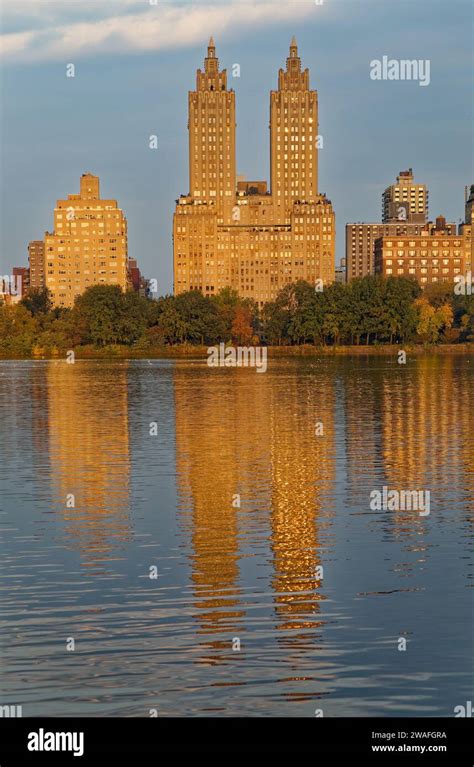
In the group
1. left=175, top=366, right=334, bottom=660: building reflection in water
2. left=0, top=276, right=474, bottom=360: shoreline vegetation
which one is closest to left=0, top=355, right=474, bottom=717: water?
left=175, top=366, right=334, bottom=660: building reflection in water

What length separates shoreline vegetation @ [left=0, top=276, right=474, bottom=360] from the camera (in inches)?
6929

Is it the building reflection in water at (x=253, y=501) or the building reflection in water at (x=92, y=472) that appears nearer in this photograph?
the building reflection in water at (x=253, y=501)

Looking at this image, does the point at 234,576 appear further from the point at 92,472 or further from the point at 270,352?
the point at 270,352

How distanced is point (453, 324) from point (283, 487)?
171357mm

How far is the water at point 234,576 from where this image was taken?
13.4m

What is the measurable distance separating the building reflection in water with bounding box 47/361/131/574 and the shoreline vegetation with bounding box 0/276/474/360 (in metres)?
114

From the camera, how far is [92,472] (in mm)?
31516

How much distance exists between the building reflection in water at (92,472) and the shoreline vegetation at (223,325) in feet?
374

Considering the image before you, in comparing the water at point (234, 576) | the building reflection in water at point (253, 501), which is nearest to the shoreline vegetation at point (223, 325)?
the building reflection in water at point (253, 501)

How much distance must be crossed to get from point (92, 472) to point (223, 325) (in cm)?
15731
